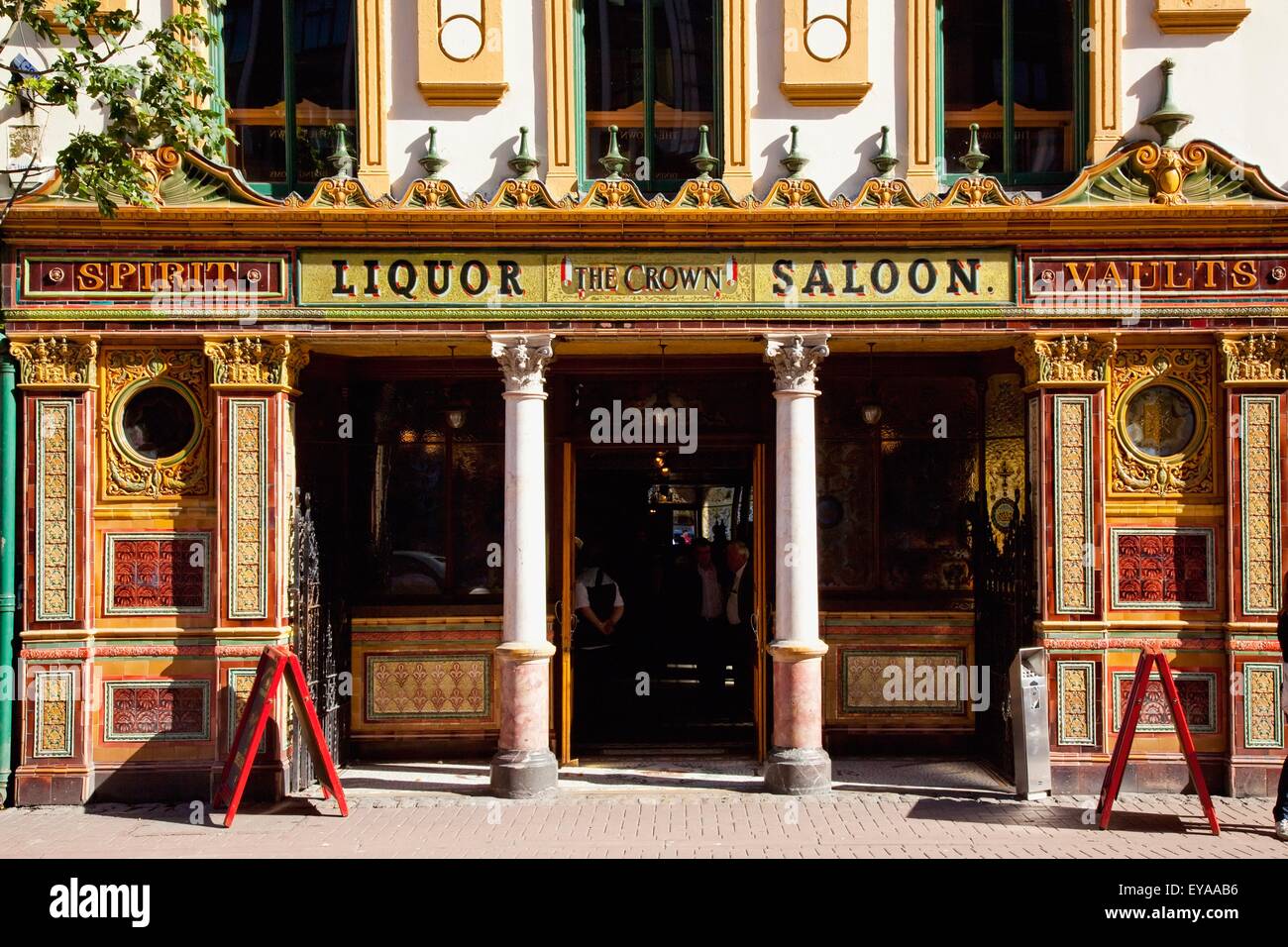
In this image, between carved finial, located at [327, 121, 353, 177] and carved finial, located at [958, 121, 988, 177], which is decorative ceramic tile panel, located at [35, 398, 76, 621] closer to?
carved finial, located at [327, 121, 353, 177]

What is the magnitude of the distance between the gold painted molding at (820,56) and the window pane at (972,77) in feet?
2.75

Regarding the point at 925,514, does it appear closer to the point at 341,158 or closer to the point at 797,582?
the point at 797,582

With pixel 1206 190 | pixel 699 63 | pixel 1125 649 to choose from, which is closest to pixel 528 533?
pixel 699 63

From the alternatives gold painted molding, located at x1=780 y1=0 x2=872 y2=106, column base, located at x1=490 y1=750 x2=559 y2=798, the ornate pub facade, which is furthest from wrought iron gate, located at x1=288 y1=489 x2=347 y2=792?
gold painted molding, located at x1=780 y1=0 x2=872 y2=106

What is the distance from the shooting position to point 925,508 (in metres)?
12.1

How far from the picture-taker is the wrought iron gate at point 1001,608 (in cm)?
1056

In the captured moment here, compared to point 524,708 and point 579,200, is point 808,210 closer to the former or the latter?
point 579,200

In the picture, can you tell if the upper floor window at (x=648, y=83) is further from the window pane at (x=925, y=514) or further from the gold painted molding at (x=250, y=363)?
the window pane at (x=925, y=514)

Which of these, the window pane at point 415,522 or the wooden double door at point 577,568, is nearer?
the wooden double door at point 577,568

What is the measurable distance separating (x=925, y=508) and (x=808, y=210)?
131 inches

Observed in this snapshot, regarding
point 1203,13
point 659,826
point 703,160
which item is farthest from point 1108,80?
point 659,826

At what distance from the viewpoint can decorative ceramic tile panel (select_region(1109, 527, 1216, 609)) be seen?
1034 cm

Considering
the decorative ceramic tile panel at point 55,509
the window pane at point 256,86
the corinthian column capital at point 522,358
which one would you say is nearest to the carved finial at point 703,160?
the corinthian column capital at point 522,358

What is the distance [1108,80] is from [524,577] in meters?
6.22
